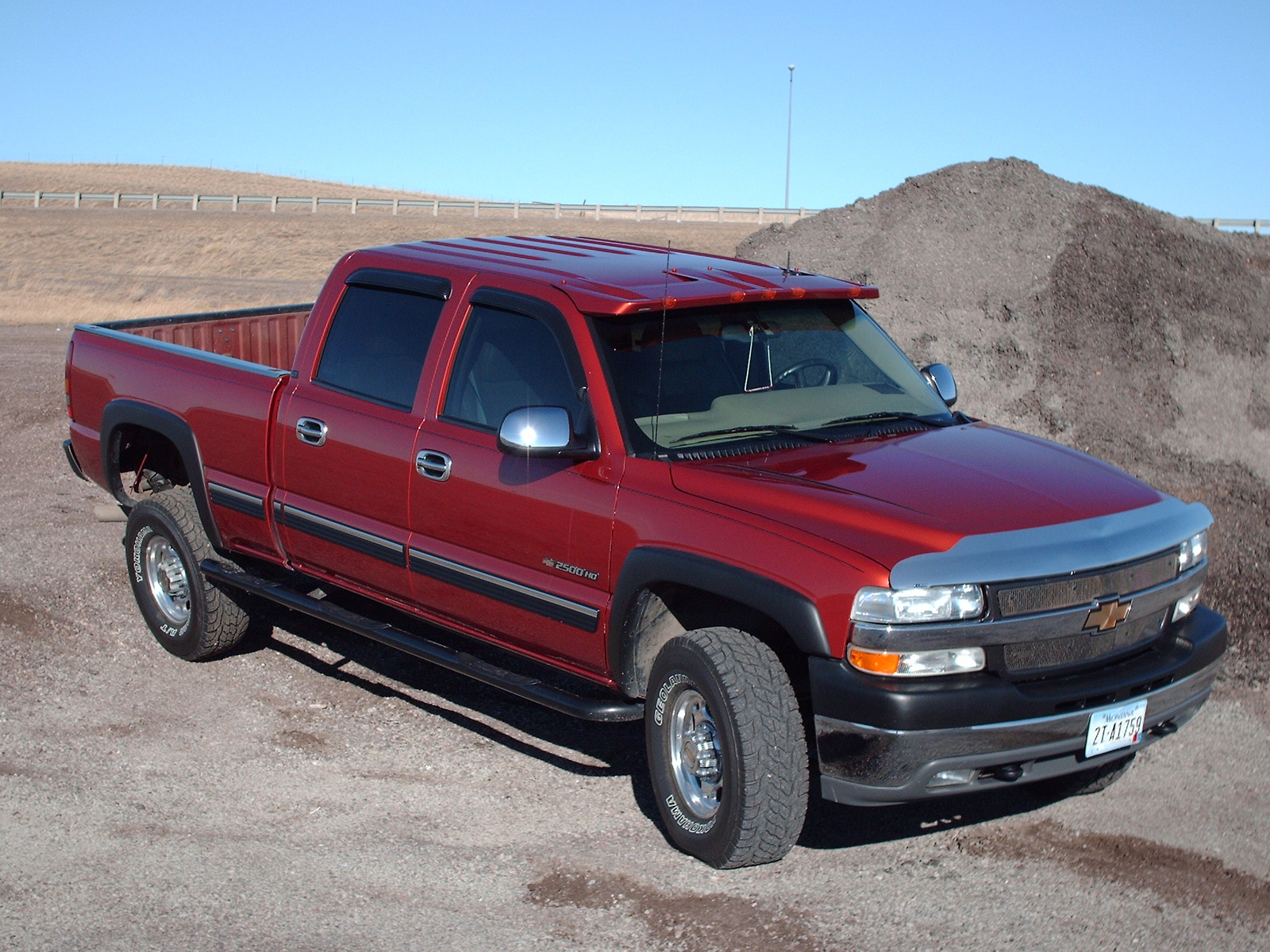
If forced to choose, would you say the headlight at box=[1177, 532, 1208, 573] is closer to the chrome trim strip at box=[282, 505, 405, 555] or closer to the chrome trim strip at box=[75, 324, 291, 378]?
the chrome trim strip at box=[282, 505, 405, 555]

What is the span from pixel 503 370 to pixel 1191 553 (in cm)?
262

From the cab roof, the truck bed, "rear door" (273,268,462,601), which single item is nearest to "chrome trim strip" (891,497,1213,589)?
the cab roof

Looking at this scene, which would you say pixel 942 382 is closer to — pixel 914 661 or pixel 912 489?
pixel 912 489

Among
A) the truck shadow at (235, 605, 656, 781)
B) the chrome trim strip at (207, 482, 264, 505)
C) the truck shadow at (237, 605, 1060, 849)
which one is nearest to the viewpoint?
the truck shadow at (237, 605, 1060, 849)

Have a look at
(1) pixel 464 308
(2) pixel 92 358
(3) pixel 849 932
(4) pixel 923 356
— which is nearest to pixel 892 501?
(3) pixel 849 932

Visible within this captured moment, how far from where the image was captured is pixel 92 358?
7027 mm

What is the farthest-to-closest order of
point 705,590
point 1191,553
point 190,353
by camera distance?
point 190,353 < point 1191,553 < point 705,590

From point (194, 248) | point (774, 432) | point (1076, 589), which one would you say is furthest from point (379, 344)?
point (194, 248)

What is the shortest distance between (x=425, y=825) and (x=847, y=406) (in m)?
2.28

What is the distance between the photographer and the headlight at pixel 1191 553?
Answer: 4.40 m

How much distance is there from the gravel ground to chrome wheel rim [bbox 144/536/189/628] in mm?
304

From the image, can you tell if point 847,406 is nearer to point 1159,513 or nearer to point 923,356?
point 1159,513

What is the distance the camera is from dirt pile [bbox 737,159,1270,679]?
12.2 metres

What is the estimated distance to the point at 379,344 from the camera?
564cm
